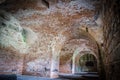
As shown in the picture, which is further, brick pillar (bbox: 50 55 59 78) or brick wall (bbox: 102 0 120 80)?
brick pillar (bbox: 50 55 59 78)

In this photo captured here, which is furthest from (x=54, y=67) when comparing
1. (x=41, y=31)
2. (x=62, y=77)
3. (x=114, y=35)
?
(x=114, y=35)

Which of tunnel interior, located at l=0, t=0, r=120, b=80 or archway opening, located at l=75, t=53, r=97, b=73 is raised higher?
tunnel interior, located at l=0, t=0, r=120, b=80

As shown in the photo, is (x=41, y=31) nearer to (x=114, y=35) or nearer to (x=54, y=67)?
(x=54, y=67)

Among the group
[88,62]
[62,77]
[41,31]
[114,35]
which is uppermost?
[41,31]

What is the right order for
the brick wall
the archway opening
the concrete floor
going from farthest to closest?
the archway opening < the concrete floor < the brick wall

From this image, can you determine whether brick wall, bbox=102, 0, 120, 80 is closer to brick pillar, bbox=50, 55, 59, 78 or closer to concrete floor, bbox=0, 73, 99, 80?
concrete floor, bbox=0, 73, 99, 80

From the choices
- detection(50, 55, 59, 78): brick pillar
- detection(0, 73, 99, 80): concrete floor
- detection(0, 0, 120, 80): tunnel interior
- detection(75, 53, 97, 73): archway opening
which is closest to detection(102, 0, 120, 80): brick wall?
detection(0, 0, 120, 80): tunnel interior

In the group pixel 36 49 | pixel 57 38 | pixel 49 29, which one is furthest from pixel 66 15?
pixel 36 49

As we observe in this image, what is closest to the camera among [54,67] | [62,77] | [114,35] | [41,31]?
[114,35]

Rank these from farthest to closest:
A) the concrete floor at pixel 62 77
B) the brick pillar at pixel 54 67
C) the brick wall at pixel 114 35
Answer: the brick pillar at pixel 54 67, the concrete floor at pixel 62 77, the brick wall at pixel 114 35

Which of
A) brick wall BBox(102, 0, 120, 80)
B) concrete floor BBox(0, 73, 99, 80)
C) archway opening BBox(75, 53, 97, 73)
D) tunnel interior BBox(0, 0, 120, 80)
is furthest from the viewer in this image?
archway opening BBox(75, 53, 97, 73)

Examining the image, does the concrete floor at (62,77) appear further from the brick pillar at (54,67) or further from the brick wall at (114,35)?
the brick wall at (114,35)

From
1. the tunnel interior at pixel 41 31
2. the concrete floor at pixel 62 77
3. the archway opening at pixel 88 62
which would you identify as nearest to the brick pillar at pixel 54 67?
the tunnel interior at pixel 41 31

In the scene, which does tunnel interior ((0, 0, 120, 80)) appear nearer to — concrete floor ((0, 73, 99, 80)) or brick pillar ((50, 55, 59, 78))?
brick pillar ((50, 55, 59, 78))
